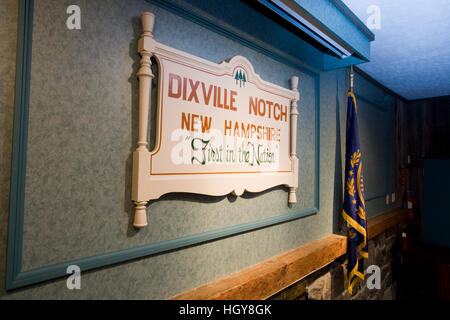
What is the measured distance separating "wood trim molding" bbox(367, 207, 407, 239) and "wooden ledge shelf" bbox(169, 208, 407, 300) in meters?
0.75

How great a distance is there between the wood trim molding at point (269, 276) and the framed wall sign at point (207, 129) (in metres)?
0.47

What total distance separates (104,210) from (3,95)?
0.50 metres

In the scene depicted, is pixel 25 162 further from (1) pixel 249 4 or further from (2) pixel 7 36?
(1) pixel 249 4

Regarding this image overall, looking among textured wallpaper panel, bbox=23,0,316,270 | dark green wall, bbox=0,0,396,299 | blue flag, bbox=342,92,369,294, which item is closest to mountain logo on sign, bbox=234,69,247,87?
dark green wall, bbox=0,0,396,299

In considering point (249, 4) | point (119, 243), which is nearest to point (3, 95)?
point (119, 243)

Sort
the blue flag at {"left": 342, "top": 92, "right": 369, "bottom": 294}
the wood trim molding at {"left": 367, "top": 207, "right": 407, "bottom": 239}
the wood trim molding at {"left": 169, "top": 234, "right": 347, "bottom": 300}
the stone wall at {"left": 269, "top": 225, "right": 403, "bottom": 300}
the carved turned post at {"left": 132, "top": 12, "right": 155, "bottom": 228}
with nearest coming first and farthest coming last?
1. the carved turned post at {"left": 132, "top": 12, "right": 155, "bottom": 228}
2. the wood trim molding at {"left": 169, "top": 234, "right": 347, "bottom": 300}
3. the stone wall at {"left": 269, "top": 225, "right": 403, "bottom": 300}
4. the blue flag at {"left": 342, "top": 92, "right": 369, "bottom": 294}
5. the wood trim molding at {"left": 367, "top": 207, "right": 407, "bottom": 239}

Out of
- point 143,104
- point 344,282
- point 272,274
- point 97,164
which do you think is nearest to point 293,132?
point 272,274

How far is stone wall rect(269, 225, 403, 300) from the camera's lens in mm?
2066

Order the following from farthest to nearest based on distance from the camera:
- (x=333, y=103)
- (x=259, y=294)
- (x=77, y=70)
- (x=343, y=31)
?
(x=333, y=103), (x=343, y=31), (x=259, y=294), (x=77, y=70)

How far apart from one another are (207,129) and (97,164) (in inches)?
21.3

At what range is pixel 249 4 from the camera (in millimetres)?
1645

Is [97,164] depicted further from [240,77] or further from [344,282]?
[344,282]

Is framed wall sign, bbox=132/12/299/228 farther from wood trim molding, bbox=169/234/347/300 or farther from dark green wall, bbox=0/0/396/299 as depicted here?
wood trim molding, bbox=169/234/347/300

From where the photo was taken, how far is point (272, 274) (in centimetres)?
166
